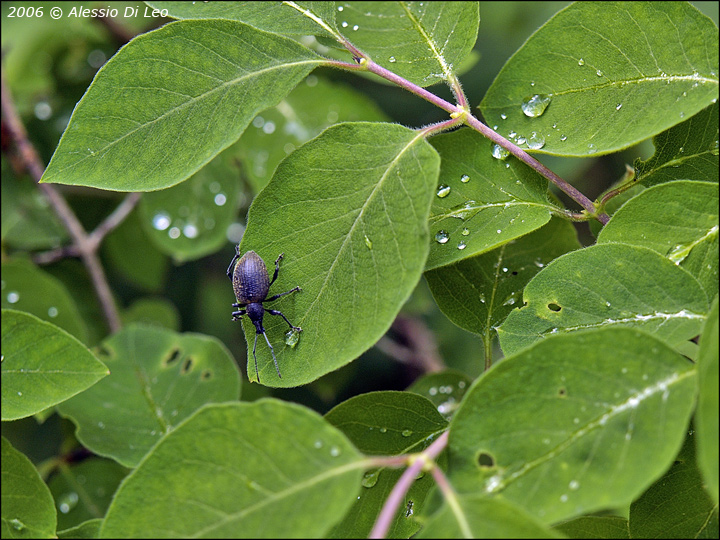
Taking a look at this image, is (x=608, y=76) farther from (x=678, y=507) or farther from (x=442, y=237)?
(x=678, y=507)

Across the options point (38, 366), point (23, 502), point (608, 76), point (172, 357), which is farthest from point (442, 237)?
point (172, 357)

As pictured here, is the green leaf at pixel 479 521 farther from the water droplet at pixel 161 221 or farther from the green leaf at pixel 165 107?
the water droplet at pixel 161 221

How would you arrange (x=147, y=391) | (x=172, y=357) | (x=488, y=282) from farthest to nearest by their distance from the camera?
1. (x=172, y=357)
2. (x=147, y=391)
3. (x=488, y=282)

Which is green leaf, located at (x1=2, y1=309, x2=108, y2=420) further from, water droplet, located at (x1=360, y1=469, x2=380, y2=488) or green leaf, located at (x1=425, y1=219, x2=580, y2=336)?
green leaf, located at (x1=425, y1=219, x2=580, y2=336)

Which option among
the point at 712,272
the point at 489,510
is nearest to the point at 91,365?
the point at 489,510

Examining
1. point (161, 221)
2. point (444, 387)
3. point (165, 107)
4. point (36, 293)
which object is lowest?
point (444, 387)

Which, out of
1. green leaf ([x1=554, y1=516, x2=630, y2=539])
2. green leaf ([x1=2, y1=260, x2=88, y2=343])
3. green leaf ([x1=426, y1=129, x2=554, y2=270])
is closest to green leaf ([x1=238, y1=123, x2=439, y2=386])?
green leaf ([x1=426, y1=129, x2=554, y2=270])

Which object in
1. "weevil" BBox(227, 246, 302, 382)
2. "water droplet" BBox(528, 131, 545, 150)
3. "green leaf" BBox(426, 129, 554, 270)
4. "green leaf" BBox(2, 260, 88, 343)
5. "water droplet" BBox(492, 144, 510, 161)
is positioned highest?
"water droplet" BBox(528, 131, 545, 150)
